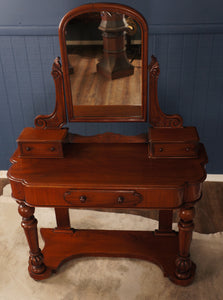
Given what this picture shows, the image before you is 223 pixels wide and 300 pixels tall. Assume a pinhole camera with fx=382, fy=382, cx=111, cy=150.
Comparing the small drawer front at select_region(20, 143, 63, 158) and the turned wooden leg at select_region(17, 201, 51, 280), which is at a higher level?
the small drawer front at select_region(20, 143, 63, 158)

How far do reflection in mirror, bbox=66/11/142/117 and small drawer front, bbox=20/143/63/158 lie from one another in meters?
0.27

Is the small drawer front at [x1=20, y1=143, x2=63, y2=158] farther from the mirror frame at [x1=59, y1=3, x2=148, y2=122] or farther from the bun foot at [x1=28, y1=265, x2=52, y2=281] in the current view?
the bun foot at [x1=28, y1=265, x2=52, y2=281]

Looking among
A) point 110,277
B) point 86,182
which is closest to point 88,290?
point 110,277

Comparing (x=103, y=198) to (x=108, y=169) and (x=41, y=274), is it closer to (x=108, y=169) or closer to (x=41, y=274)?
(x=108, y=169)

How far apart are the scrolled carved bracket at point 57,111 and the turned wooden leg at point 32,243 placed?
531mm

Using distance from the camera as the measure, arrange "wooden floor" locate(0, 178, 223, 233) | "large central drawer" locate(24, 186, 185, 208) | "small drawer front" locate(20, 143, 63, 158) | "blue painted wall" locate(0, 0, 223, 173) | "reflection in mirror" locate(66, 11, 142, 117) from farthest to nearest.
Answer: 1. "wooden floor" locate(0, 178, 223, 233)
2. "blue painted wall" locate(0, 0, 223, 173)
3. "small drawer front" locate(20, 143, 63, 158)
4. "reflection in mirror" locate(66, 11, 142, 117)
5. "large central drawer" locate(24, 186, 185, 208)

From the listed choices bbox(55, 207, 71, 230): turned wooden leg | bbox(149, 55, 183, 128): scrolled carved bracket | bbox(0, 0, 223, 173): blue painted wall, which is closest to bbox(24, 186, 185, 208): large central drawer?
bbox(149, 55, 183, 128): scrolled carved bracket

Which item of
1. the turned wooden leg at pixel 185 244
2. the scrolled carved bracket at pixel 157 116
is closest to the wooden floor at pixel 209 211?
the turned wooden leg at pixel 185 244

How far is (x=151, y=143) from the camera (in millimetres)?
2322

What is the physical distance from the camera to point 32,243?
2500 millimetres

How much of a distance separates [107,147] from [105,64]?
0.53 meters

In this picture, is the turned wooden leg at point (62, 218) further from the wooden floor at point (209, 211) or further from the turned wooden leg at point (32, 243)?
the wooden floor at point (209, 211)

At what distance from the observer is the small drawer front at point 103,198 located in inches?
85.1

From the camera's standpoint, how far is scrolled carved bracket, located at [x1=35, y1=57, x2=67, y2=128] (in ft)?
7.68
